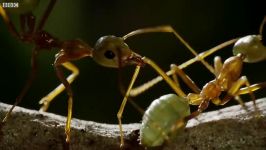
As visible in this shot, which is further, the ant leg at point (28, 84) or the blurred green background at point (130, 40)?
the blurred green background at point (130, 40)

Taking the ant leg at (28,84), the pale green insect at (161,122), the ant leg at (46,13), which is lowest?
the pale green insect at (161,122)

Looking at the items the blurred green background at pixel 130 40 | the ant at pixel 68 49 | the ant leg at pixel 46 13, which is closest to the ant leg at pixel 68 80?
the ant at pixel 68 49

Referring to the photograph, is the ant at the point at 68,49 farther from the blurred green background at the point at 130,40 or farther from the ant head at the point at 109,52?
the blurred green background at the point at 130,40

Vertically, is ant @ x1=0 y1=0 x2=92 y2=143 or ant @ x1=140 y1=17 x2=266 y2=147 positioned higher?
ant @ x1=0 y1=0 x2=92 y2=143

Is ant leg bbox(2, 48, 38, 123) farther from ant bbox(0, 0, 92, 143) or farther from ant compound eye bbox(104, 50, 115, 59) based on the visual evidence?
ant compound eye bbox(104, 50, 115, 59)

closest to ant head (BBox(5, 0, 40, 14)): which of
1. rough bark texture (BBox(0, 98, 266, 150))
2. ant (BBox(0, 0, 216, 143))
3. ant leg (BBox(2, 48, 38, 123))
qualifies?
ant (BBox(0, 0, 216, 143))

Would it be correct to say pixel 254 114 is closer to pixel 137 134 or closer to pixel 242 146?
pixel 242 146

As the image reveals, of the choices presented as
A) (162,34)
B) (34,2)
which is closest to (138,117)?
(162,34)
